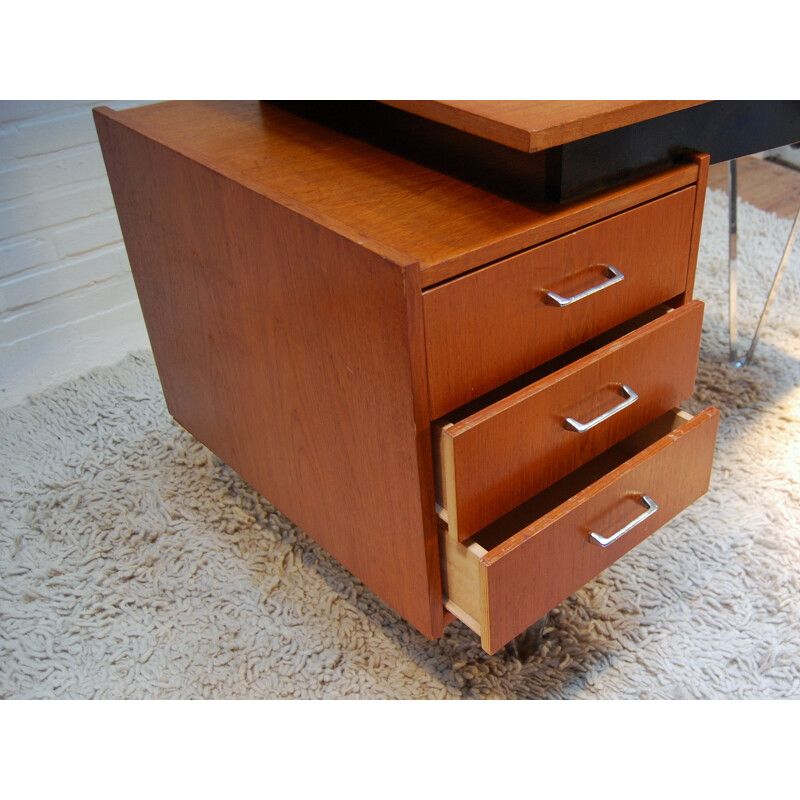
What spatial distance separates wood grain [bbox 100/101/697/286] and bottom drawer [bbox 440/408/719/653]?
24 centimetres

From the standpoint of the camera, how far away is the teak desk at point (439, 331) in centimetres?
79

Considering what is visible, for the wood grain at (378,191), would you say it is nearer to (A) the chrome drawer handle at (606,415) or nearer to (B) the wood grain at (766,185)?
(A) the chrome drawer handle at (606,415)

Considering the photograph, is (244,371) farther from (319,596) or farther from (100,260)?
(100,260)

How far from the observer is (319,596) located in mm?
1107

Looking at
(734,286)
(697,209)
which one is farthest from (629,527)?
(734,286)

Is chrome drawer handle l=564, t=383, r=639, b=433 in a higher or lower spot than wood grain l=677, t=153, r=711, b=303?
lower

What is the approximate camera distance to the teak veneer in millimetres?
790

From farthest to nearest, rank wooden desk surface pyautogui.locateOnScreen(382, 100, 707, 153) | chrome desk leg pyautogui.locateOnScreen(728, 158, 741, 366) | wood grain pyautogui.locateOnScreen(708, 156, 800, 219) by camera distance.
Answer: wood grain pyautogui.locateOnScreen(708, 156, 800, 219) → chrome desk leg pyautogui.locateOnScreen(728, 158, 741, 366) → wooden desk surface pyautogui.locateOnScreen(382, 100, 707, 153)

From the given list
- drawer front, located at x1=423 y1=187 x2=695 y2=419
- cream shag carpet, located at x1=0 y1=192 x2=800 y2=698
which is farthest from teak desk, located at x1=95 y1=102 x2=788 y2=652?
cream shag carpet, located at x1=0 y1=192 x2=800 y2=698

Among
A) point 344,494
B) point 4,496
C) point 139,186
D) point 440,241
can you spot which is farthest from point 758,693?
point 4,496

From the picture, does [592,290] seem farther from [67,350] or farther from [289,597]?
[67,350]

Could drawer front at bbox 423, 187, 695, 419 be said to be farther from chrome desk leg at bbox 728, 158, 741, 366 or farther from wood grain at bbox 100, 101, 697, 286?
chrome desk leg at bbox 728, 158, 741, 366

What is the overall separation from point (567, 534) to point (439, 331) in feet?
0.78

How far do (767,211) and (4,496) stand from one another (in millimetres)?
1603
